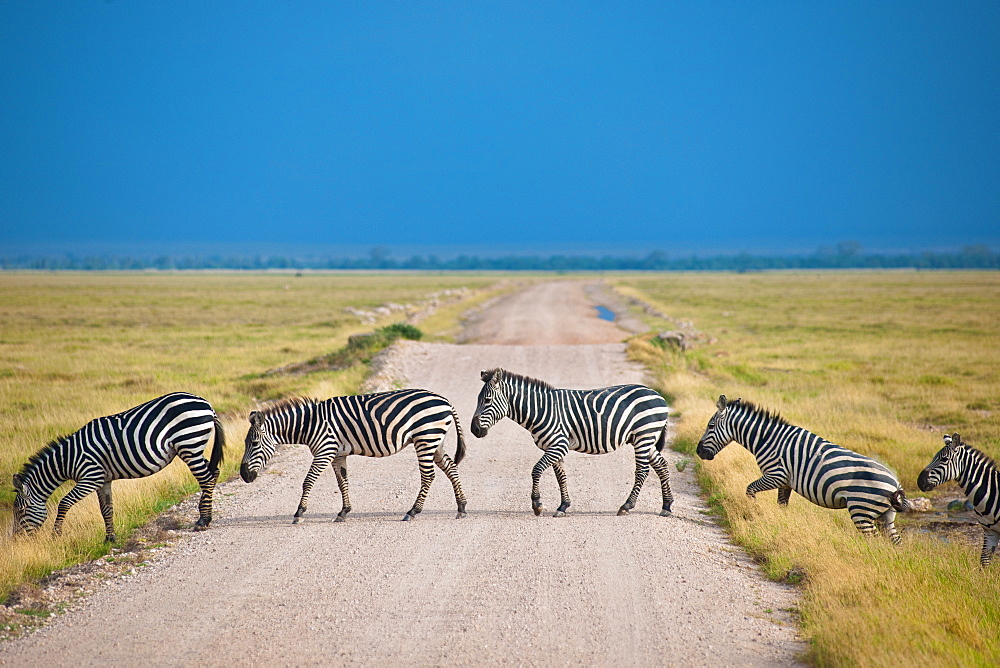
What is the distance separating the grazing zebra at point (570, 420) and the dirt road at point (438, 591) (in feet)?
1.91

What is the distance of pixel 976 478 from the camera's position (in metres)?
10.3

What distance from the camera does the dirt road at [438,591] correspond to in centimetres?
656

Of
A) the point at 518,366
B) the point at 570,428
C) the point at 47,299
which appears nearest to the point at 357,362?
the point at 518,366

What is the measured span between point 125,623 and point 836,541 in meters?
7.21

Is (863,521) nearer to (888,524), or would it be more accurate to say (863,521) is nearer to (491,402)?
(888,524)

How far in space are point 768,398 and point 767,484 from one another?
11.5 meters

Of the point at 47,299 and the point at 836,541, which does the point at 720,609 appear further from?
the point at 47,299

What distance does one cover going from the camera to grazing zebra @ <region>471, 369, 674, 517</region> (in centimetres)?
1039

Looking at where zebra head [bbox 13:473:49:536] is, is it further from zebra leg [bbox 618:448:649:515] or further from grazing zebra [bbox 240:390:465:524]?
zebra leg [bbox 618:448:649:515]

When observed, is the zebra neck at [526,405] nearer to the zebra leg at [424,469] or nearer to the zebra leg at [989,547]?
the zebra leg at [424,469]

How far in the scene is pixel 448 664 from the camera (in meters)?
6.29

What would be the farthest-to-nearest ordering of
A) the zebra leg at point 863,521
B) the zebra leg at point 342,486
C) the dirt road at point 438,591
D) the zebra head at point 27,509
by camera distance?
the zebra leg at point 342,486 < the zebra head at point 27,509 < the zebra leg at point 863,521 < the dirt road at point 438,591

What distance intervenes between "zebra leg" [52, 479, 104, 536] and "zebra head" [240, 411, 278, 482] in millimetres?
1690

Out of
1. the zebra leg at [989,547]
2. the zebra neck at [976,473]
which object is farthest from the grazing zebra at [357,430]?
the zebra neck at [976,473]
